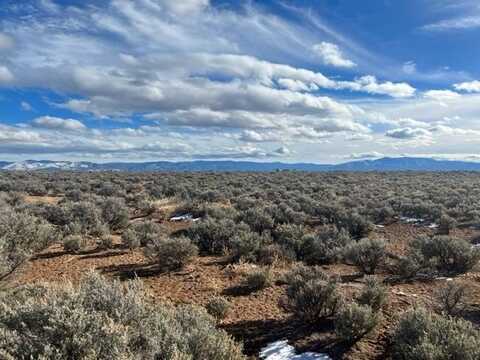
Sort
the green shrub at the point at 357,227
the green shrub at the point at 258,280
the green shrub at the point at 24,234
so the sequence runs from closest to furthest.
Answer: the green shrub at the point at 258,280, the green shrub at the point at 24,234, the green shrub at the point at 357,227

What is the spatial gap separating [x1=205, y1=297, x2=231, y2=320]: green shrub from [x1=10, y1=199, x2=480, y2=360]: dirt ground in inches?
5.1

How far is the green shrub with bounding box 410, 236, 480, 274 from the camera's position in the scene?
36.7 feet

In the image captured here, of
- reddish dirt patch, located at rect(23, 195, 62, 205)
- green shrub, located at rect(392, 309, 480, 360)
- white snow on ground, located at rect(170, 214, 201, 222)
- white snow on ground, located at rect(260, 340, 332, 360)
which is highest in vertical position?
reddish dirt patch, located at rect(23, 195, 62, 205)

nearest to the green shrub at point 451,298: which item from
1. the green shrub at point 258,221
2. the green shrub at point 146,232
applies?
the green shrub at point 258,221

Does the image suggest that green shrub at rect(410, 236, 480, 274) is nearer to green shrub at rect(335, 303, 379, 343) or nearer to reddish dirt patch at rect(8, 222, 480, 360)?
reddish dirt patch at rect(8, 222, 480, 360)

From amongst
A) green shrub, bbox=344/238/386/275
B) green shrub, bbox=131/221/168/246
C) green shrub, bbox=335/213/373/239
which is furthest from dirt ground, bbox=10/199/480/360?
green shrub, bbox=335/213/373/239

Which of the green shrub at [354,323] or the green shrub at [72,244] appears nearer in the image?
the green shrub at [354,323]

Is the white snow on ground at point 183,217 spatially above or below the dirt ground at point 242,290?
above

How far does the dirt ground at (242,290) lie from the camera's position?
6.61 m

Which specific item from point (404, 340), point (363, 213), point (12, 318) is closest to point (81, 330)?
point (12, 318)

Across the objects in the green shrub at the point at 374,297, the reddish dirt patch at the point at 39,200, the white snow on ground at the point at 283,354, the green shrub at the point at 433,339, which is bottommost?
the white snow on ground at the point at 283,354

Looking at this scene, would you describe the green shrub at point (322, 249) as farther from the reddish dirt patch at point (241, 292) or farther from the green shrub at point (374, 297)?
the green shrub at point (374, 297)

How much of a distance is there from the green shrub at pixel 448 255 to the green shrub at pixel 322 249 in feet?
7.47

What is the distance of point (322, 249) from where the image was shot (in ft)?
41.0
